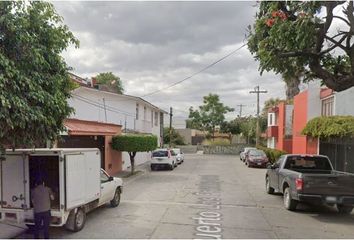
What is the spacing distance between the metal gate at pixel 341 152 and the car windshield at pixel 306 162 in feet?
13.0

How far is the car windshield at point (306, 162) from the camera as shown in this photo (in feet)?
49.9

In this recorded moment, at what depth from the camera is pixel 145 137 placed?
2581 centimetres

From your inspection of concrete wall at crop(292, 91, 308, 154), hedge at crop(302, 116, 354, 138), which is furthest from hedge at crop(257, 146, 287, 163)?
hedge at crop(302, 116, 354, 138)

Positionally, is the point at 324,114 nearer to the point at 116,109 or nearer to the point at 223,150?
the point at 116,109

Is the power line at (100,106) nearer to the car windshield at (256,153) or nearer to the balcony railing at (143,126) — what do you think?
the balcony railing at (143,126)

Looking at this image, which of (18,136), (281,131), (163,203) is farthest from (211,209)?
(281,131)

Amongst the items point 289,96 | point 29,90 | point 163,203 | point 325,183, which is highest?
point 289,96

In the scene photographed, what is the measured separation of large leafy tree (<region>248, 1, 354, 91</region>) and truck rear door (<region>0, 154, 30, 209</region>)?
7.30m

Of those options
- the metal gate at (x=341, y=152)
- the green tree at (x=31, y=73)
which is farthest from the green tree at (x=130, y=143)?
the green tree at (x=31, y=73)

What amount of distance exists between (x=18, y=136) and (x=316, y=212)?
31.6 ft

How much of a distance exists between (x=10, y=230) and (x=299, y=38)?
8.86m

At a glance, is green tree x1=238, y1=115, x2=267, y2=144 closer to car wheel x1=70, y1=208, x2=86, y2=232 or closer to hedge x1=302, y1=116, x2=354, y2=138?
hedge x1=302, y1=116, x2=354, y2=138

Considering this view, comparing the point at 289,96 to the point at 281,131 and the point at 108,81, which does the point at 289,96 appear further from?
the point at 108,81

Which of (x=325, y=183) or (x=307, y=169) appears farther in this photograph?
(x=307, y=169)
